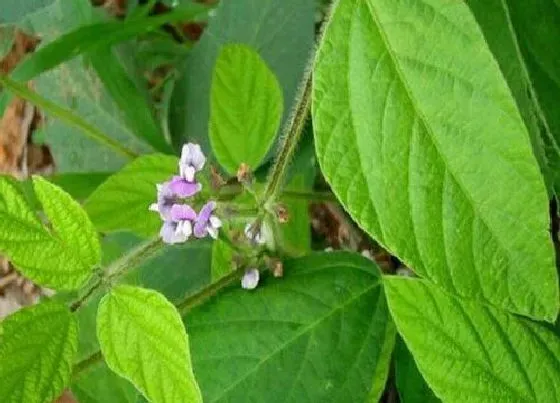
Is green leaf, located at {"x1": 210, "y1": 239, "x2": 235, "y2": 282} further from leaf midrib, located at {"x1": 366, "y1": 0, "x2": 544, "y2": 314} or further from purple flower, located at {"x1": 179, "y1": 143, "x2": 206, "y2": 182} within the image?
leaf midrib, located at {"x1": 366, "y1": 0, "x2": 544, "y2": 314}

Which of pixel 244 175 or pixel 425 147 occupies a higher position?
pixel 425 147

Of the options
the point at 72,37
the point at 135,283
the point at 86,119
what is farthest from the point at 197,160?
the point at 86,119

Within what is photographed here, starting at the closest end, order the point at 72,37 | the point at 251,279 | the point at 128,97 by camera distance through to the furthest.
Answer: the point at 251,279 < the point at 72,37 < the point at 128,97

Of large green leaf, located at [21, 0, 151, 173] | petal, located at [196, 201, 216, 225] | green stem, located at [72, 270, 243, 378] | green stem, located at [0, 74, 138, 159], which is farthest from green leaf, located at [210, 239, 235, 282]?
large green leaf, located at [21, 0, 151, 173]

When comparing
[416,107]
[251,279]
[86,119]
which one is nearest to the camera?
[416,107]

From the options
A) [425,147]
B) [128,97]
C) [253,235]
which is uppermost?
[425,147]

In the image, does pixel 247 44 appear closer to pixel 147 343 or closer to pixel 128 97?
pixel 128 97
